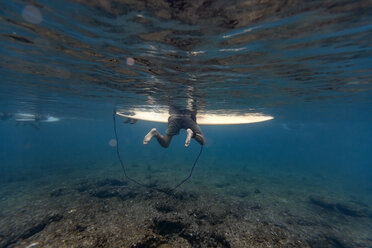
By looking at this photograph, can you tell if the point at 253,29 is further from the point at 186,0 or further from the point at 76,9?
the point at 76,9

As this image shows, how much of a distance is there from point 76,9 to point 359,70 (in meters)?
13.5

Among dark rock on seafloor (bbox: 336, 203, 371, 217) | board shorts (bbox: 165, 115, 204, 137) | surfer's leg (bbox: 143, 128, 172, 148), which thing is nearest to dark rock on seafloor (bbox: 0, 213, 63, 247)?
surfer's leg (bbox: 143, 128, 172, 148)

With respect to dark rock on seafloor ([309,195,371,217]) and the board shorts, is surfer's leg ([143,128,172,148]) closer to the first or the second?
the board shorts

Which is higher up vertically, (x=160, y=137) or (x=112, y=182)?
(x=160, y=137)

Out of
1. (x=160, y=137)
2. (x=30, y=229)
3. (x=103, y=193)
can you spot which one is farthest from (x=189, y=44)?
(x=103, y=193)

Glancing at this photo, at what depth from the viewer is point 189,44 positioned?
6484 mm

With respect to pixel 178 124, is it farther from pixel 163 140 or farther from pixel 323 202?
pixel 323 202

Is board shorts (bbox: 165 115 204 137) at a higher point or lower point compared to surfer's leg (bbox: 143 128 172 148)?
higher

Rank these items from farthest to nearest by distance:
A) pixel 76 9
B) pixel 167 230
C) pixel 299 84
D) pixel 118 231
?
pixel 299 84 < pixel 167 230 < pixel 118 231 < pixel 76 9

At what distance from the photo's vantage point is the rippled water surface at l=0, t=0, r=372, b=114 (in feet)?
15.8

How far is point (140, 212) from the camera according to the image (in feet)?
24.7

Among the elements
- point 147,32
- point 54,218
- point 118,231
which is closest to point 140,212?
point 118,231

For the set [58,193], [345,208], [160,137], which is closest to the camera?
[160,137]

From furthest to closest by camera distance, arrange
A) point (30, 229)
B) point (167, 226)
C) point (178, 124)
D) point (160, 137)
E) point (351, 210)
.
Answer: point (351, 210), point (178, 124), point (160, 137), point (30, 229), point (167, 226)
